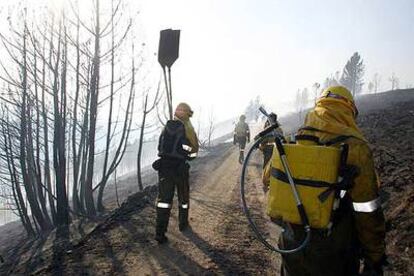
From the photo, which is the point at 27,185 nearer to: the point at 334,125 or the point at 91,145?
the point at 91,145

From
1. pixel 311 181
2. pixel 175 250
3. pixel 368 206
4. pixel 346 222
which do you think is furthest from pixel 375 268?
pixel 175 250

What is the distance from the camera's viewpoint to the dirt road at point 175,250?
677 cm

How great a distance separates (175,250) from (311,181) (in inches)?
192

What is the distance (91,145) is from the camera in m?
16.8

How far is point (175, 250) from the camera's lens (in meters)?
7.64

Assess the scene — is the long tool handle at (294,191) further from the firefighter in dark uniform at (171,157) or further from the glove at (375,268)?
the firefighter in dark uniform at (171,157)

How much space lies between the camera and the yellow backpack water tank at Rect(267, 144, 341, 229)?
3.25 meters

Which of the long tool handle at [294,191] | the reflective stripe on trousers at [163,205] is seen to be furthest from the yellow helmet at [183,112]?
the long tool handle at [294,191]

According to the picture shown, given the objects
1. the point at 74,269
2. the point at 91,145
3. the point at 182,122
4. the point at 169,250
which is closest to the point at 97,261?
the point at 74,269

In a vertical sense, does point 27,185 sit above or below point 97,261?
below

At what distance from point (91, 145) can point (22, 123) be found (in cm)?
320

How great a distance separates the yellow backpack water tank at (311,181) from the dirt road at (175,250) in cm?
343

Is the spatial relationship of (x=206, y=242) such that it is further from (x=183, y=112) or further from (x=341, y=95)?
(x=341, y=95)

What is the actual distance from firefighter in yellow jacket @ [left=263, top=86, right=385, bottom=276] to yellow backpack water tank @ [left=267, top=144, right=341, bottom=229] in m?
0.16
